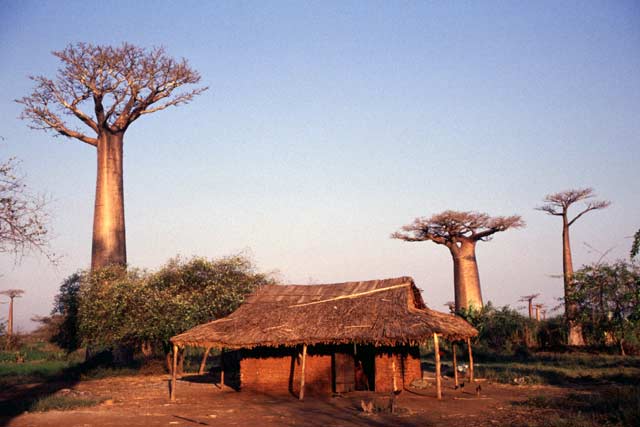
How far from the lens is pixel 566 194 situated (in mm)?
29469

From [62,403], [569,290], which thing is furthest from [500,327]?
[62,403]

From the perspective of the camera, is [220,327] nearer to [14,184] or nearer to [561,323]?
[14,184]

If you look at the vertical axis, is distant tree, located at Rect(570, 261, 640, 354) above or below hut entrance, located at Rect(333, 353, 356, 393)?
above

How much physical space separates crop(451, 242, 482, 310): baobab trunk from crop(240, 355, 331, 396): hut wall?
18.2 metres

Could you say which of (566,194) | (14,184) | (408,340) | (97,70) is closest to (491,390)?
(408,340)

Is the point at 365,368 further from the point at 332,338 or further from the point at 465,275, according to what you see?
the point at 465,275

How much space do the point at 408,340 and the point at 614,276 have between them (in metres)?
9.77

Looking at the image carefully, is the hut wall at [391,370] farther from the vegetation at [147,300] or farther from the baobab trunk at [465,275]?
the baobab trunk at [465,275]

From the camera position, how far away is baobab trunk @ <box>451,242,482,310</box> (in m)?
32.5

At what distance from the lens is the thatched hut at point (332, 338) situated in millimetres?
14617

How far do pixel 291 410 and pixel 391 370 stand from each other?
11.7 ft

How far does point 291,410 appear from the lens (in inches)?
512

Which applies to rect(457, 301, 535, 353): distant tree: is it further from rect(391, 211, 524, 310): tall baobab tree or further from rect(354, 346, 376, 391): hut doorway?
rect(354, 346, 376, 391): hut doorway

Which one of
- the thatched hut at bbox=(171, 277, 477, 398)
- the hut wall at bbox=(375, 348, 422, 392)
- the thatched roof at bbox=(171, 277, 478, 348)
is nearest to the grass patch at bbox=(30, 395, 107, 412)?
the thatched hut at bbox=(171, 277, 477, 398)
